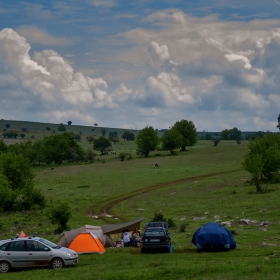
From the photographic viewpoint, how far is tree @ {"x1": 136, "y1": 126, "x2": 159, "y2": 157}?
165 m

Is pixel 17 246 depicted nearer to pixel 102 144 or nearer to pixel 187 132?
pixel 187 132

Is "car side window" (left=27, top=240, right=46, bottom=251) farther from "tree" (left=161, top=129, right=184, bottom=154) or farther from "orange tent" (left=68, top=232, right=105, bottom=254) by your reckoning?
"tree" (left=161, top=129, right=184, bottom=154)

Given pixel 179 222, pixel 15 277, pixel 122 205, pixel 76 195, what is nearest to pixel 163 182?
pixel 76 195

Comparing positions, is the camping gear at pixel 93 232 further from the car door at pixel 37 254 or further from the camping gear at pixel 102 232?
the car door at pixel 37 254

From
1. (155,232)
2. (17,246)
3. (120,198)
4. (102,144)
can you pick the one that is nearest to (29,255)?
(17,246)

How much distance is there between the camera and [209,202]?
65688 mm

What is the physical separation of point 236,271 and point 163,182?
226ft

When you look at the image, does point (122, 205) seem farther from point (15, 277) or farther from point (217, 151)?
point (217, 151)

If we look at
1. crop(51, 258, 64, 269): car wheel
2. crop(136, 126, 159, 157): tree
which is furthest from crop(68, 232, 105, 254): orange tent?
crop(136, 126, 159, 157): tree

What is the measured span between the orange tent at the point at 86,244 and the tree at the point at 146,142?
127800 mm

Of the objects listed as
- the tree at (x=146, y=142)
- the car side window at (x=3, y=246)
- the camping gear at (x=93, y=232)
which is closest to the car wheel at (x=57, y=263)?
the car side window at (x=3, y=246)

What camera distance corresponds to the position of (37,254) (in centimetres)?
3031

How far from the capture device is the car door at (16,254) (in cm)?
3016

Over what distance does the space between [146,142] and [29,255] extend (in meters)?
135
